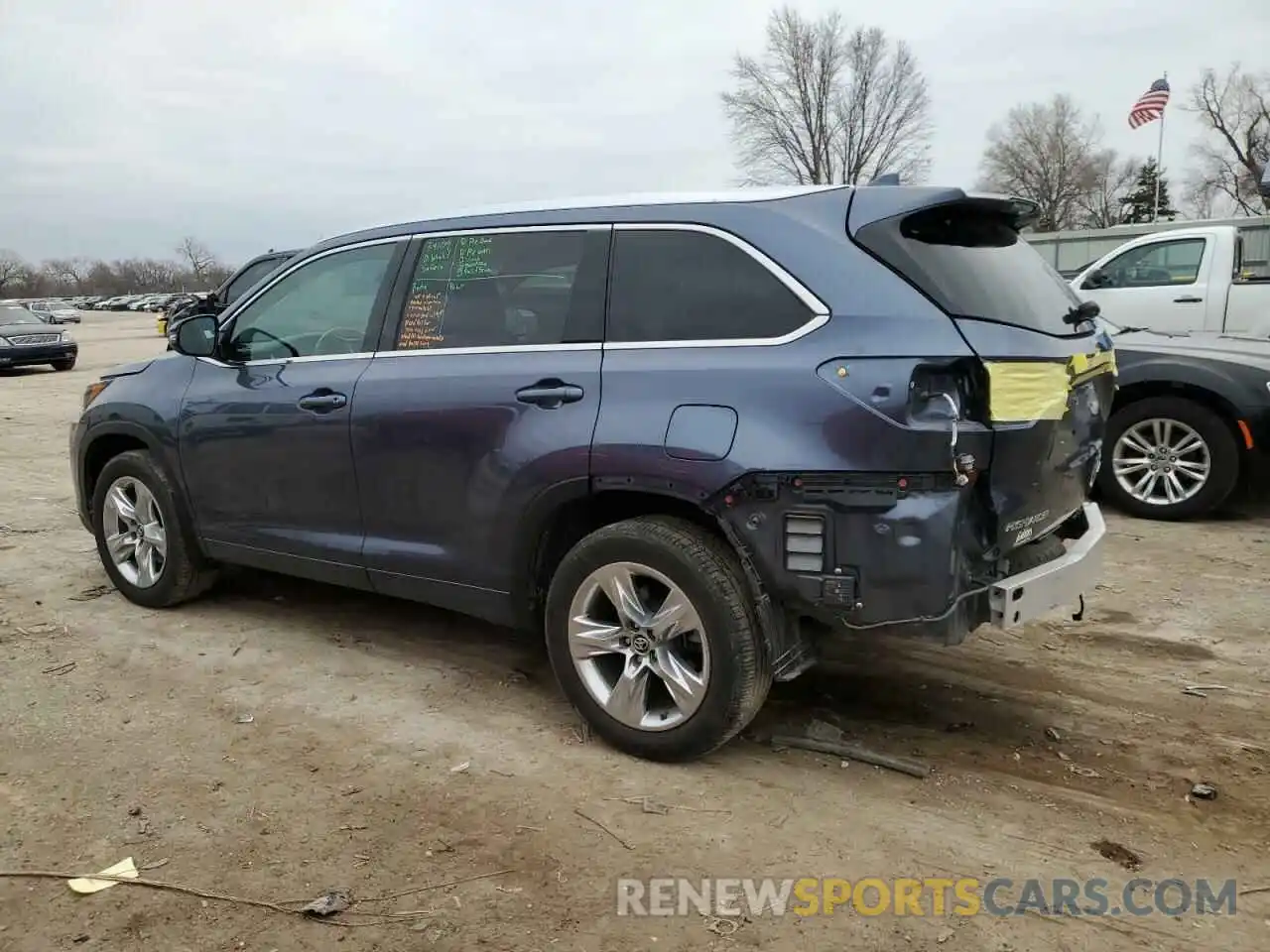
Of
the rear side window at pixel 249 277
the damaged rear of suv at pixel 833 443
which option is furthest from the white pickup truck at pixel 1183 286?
the rear side window at pixel 249 277

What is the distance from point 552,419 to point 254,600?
264 centimetres

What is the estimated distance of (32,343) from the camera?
67.8ft

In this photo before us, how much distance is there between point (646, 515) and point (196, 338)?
2.53 m

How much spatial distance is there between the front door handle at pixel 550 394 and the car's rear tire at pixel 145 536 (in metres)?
2.25

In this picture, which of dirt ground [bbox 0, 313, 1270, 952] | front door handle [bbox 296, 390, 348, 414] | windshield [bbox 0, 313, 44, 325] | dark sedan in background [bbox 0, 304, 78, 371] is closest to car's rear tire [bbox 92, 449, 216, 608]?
dirt ground [bbox 0, 313, 1270, 952]

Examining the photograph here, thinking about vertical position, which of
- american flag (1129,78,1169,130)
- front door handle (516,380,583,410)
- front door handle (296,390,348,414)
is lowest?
front door handle (296,390,348,414)

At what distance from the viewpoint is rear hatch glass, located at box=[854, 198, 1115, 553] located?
2.95 metres

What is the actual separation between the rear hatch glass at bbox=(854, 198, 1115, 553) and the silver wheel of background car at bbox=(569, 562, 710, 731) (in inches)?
41.2

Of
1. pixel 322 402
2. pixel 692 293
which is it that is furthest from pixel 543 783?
pixel 322 402

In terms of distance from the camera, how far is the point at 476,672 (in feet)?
14.0

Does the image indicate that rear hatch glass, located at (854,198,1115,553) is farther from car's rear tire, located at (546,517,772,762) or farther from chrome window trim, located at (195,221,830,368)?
car's rear tire, located at (546,517,772,762)

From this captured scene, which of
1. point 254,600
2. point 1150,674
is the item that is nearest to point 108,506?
point 254,600

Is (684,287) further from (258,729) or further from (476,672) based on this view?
(258,729)

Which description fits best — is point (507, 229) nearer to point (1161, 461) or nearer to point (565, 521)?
point (565, 521)
